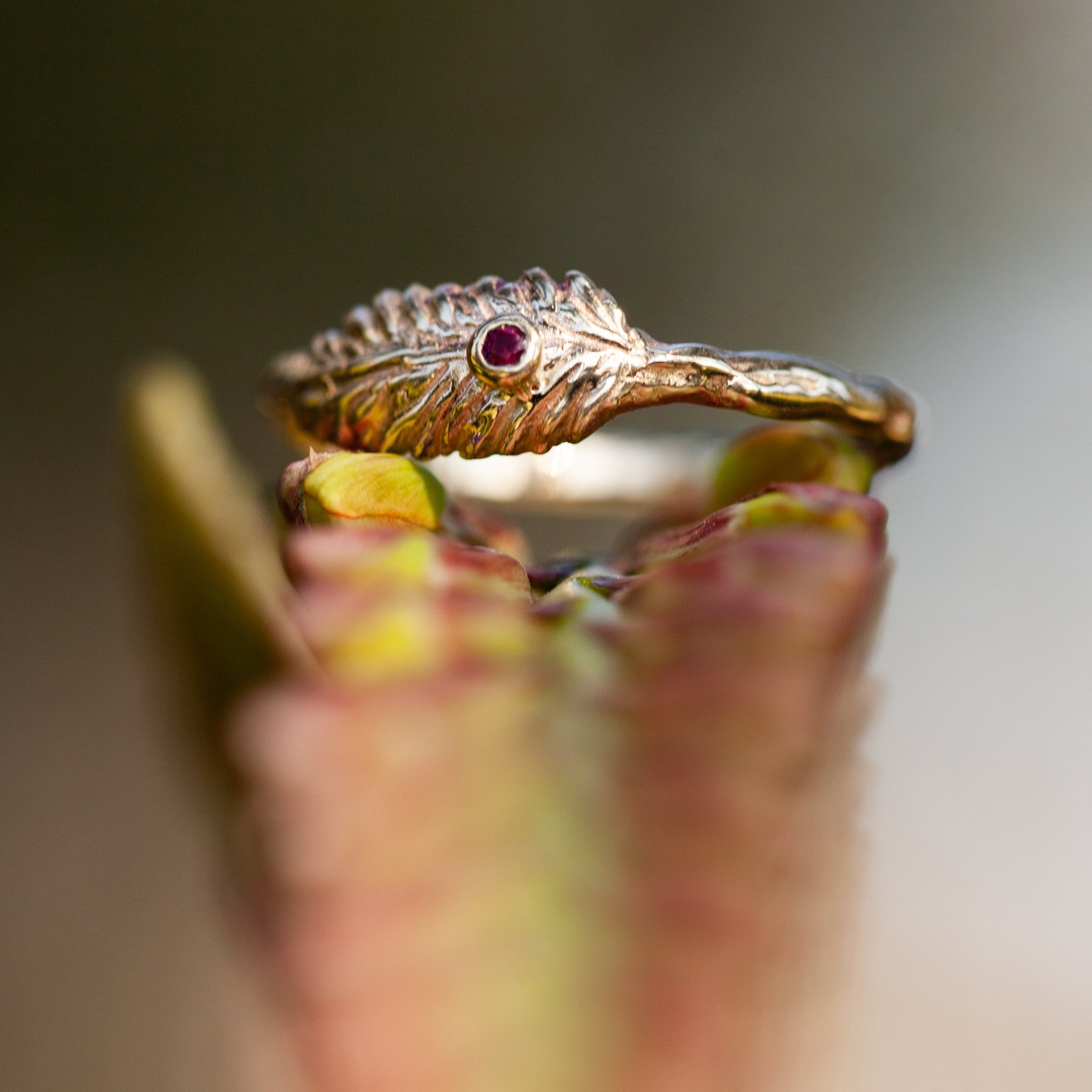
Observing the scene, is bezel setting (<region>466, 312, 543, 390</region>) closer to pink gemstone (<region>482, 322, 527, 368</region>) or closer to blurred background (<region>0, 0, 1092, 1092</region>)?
pink gemstone (<region>482, 322, 527, 368</region>)

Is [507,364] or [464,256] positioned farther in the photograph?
[464,256]

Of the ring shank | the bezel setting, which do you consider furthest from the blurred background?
the bezel setting

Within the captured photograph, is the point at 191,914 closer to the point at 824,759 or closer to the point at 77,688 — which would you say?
the point at 77,688

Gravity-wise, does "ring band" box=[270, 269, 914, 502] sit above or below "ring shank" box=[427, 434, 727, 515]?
above

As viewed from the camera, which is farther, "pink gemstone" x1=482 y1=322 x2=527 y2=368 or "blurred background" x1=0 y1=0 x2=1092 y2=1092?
"blurred background" x1=0 y1=0 x2=1092 y2=1092

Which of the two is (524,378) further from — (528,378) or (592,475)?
(592,475)

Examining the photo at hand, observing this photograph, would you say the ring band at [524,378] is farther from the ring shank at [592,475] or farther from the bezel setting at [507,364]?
the ring shank at [592,475]

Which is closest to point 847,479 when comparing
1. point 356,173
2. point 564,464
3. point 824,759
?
point 824,759

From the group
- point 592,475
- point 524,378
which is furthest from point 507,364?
point 592,475

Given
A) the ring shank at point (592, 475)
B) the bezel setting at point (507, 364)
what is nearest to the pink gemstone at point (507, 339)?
the bezel setting at point (507, 364)
